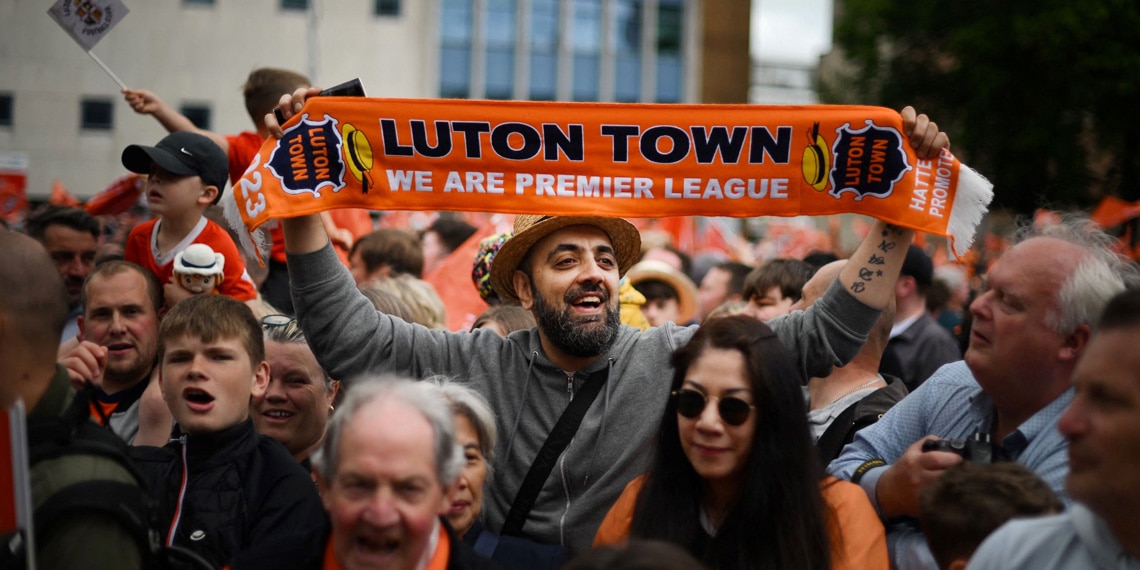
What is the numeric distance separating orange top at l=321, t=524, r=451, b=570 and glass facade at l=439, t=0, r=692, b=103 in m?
38.2

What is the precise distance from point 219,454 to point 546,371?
112 cm

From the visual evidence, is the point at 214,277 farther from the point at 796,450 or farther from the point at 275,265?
the point at 796,450

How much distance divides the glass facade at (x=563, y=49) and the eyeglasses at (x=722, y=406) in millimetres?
37593

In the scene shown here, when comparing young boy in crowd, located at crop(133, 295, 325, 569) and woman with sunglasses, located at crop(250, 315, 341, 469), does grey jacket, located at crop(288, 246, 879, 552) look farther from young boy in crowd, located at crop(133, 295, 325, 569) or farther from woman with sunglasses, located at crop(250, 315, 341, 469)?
woman with sunglasses, located at crop(250, 315, 341, 469)

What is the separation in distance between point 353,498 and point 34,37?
3081 cm

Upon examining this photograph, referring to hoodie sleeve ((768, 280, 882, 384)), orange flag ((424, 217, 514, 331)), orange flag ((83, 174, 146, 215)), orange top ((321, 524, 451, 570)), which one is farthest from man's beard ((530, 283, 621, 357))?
orange flag ((83, 174, 146, 215))

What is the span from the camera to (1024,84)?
2645cm

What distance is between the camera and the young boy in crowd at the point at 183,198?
5.12 meters

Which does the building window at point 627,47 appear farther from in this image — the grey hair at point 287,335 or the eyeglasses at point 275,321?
the grey hair at point 287,335

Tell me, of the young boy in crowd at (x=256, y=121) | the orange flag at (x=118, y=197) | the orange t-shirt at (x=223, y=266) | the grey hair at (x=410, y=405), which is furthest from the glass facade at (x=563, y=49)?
the grey hair at (x=410, y=405)

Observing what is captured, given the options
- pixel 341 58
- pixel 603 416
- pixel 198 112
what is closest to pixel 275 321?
pixel 603 416

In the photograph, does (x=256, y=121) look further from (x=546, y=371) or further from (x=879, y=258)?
(x=879, y=258)

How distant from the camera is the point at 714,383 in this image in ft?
10.9

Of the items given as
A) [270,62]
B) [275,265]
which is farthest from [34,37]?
[275,265]
